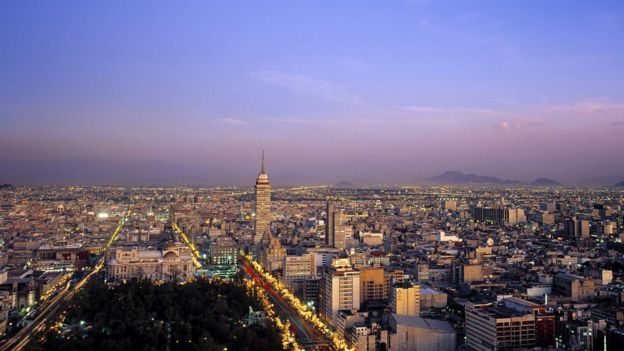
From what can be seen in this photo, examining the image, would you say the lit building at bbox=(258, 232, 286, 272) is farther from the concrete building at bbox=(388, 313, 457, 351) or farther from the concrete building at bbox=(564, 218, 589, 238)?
the concrete building at bbox=(564, 218, 589, 238)

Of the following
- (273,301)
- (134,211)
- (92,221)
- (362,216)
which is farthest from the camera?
(134,211)

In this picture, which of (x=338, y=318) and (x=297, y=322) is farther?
(x=297, y=322)

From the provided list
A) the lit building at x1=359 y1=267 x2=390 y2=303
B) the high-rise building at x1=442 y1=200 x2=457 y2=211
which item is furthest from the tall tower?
the high-rise building at x1=442 y1=200 x2=457 y2=211

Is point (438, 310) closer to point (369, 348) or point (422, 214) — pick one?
point (369, 348)

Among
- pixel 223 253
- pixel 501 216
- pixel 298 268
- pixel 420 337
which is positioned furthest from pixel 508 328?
pixel 501 216

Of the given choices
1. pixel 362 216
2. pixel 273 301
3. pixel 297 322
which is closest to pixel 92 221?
pixel 362 216

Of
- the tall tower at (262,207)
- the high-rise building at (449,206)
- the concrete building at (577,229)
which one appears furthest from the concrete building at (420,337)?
the high-rise building at (449,206)
